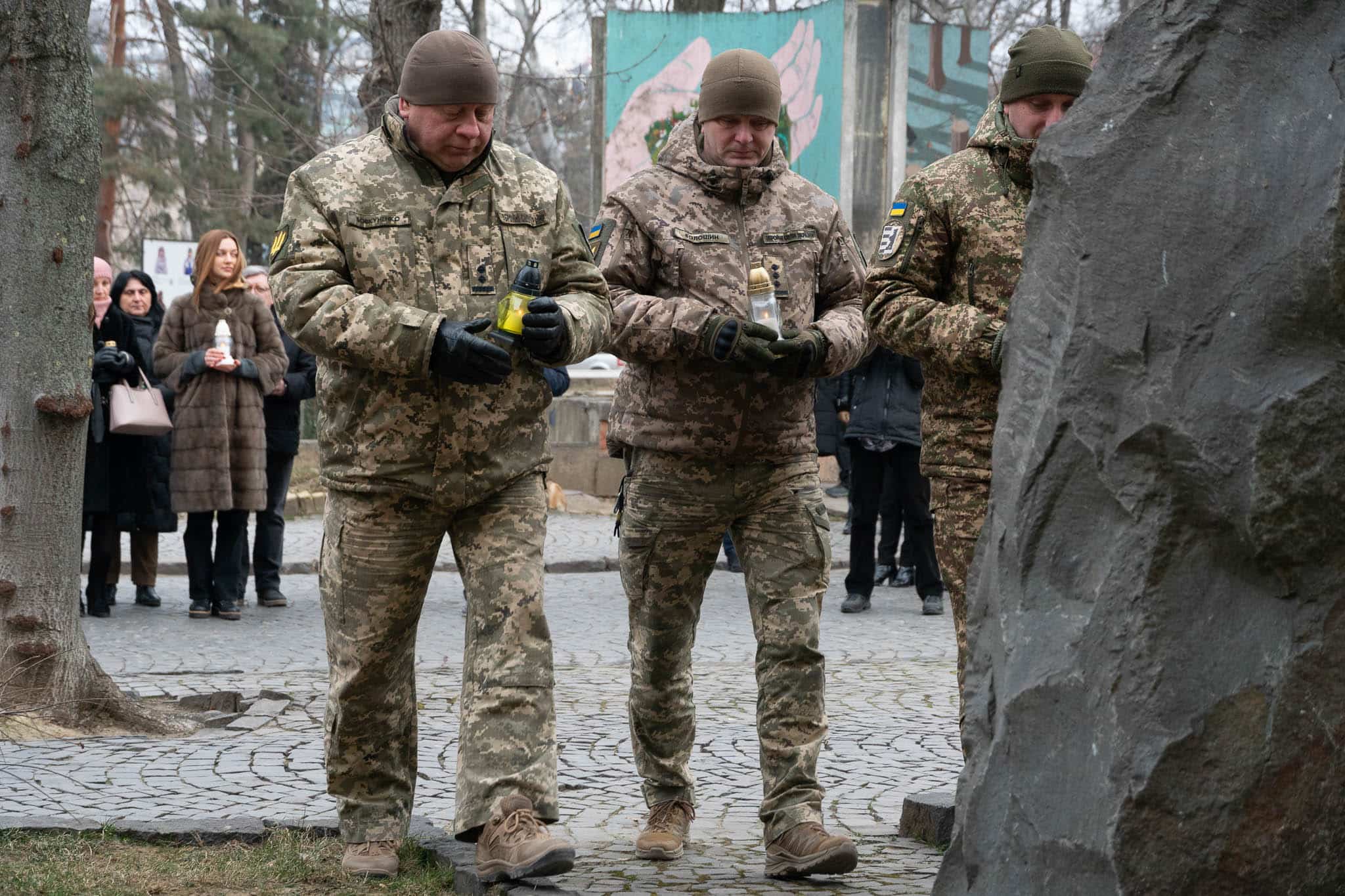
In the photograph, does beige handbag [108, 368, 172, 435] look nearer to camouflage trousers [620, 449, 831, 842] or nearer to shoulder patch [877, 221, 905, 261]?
camouflage trousers [620, 449, 831, 842]

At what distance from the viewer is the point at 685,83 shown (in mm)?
15727

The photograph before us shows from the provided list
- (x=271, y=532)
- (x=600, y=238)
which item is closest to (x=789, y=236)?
(x=600, y=238)

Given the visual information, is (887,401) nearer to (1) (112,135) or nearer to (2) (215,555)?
(2) (215,555)

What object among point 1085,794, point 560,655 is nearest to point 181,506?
point 560,655

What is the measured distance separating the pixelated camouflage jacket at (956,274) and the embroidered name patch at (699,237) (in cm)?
44

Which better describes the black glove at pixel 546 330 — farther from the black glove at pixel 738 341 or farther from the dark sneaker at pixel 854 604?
the dark sneaker at pixel 854 604

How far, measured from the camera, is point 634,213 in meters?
4.65

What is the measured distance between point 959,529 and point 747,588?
0.61 metres

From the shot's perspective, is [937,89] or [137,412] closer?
[137,412]

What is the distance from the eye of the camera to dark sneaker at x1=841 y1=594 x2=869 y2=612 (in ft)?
32.3

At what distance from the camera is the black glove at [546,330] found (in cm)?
407

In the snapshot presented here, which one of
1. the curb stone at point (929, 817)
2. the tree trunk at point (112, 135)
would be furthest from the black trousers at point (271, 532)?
Result: the tree trunk at point (112, 135)

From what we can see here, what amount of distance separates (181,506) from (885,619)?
3.96 metres

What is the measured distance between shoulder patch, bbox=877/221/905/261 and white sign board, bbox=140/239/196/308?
53.1 feet
